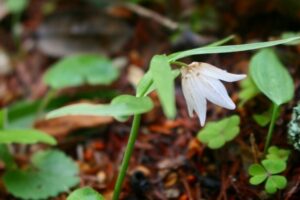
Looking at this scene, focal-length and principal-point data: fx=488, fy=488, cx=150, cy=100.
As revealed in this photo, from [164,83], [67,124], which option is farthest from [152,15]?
[164,83]

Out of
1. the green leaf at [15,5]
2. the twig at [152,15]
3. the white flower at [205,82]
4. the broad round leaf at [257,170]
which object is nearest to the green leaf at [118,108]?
the white flower at [205,82]

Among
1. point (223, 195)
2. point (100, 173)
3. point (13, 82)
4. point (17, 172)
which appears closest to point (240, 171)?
point (223, 195)

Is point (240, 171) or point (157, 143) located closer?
point (240, 171)

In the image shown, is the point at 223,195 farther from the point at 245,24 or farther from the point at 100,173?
the point at 245,24

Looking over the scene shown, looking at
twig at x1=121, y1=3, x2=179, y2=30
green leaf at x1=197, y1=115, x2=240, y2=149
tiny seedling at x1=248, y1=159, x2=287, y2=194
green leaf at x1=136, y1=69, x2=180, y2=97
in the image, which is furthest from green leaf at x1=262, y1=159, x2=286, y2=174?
twig at x1=121, y1=3, x2=179, y2=30

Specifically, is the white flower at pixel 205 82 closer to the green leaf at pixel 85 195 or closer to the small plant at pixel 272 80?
the small plant at pixel 272 80

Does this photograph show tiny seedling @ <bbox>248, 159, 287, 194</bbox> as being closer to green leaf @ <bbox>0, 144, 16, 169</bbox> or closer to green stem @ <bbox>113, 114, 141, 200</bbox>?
green stem @ <bbox>113, 114, 141, 200</bbox>

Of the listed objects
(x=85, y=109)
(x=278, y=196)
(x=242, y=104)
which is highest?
(x=85, y=109)

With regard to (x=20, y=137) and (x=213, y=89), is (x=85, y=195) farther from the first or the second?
(x=213, y=89)
